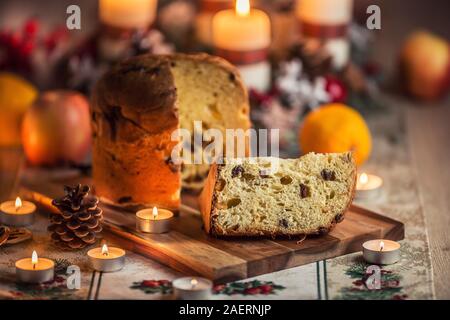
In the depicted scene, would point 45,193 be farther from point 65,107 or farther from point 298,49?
point 298,49

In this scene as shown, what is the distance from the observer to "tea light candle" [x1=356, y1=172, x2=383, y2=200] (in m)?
3.91

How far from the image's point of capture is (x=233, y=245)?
3.33 metres

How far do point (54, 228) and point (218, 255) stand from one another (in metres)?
0.54

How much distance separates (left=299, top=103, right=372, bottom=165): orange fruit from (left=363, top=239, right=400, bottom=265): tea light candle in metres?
0.73

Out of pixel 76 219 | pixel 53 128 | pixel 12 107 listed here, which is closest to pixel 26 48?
pixel 12 107

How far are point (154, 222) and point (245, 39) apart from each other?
111 centimetres

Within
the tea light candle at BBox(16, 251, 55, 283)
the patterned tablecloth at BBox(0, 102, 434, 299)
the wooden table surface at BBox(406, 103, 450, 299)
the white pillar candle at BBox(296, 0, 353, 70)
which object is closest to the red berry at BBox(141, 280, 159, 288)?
the patterned tablecloth at BBox(0, 102, 434, 299)

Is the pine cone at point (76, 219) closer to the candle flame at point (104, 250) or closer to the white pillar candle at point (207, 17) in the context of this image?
the candle flame at point (104, 250)

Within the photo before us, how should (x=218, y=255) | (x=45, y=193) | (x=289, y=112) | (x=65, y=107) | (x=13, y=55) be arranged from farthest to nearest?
(x=13, y=55)
(x=289, y=112)
(x=65, y=107)
(x=45, y=193)
(x=218, y=255)

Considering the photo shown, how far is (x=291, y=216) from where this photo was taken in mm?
3381

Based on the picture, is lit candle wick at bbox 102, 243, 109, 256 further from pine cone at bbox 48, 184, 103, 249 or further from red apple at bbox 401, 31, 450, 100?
red apple at bbox 401, 31, 450, 100
